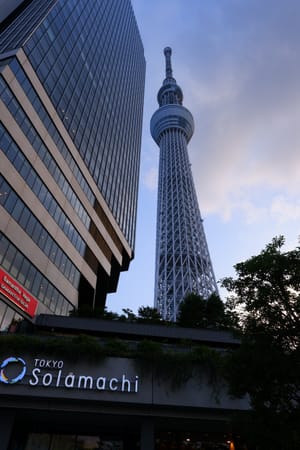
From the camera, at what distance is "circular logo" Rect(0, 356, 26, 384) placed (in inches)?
521

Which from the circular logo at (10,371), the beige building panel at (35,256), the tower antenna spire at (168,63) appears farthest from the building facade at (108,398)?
the tower antenna spire at (168,63)

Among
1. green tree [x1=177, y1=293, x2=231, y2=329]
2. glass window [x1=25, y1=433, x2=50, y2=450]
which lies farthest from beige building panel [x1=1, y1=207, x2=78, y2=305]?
glass window [x1=25, y1=433, x2=50, y2=450]

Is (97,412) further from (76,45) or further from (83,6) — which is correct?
(83,6)

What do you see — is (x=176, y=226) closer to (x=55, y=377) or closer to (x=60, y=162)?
(x=60, y=162)

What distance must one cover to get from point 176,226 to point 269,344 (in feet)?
283

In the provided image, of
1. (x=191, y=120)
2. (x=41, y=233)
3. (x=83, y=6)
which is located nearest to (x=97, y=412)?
(x=41, y=233)

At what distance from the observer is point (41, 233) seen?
29.4 m

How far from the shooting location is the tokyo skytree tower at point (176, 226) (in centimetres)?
8212

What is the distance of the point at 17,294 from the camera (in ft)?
79.7

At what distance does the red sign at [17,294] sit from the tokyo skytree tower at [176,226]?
55.3 metres

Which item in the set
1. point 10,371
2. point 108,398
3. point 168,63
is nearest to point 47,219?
point 10,371

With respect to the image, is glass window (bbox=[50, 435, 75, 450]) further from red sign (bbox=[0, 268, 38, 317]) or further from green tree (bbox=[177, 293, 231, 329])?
green tree (bbox=[177, 293, 231, 329])

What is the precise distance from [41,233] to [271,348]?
24.1 m

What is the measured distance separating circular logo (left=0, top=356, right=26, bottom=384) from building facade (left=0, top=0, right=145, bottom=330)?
399 inches
